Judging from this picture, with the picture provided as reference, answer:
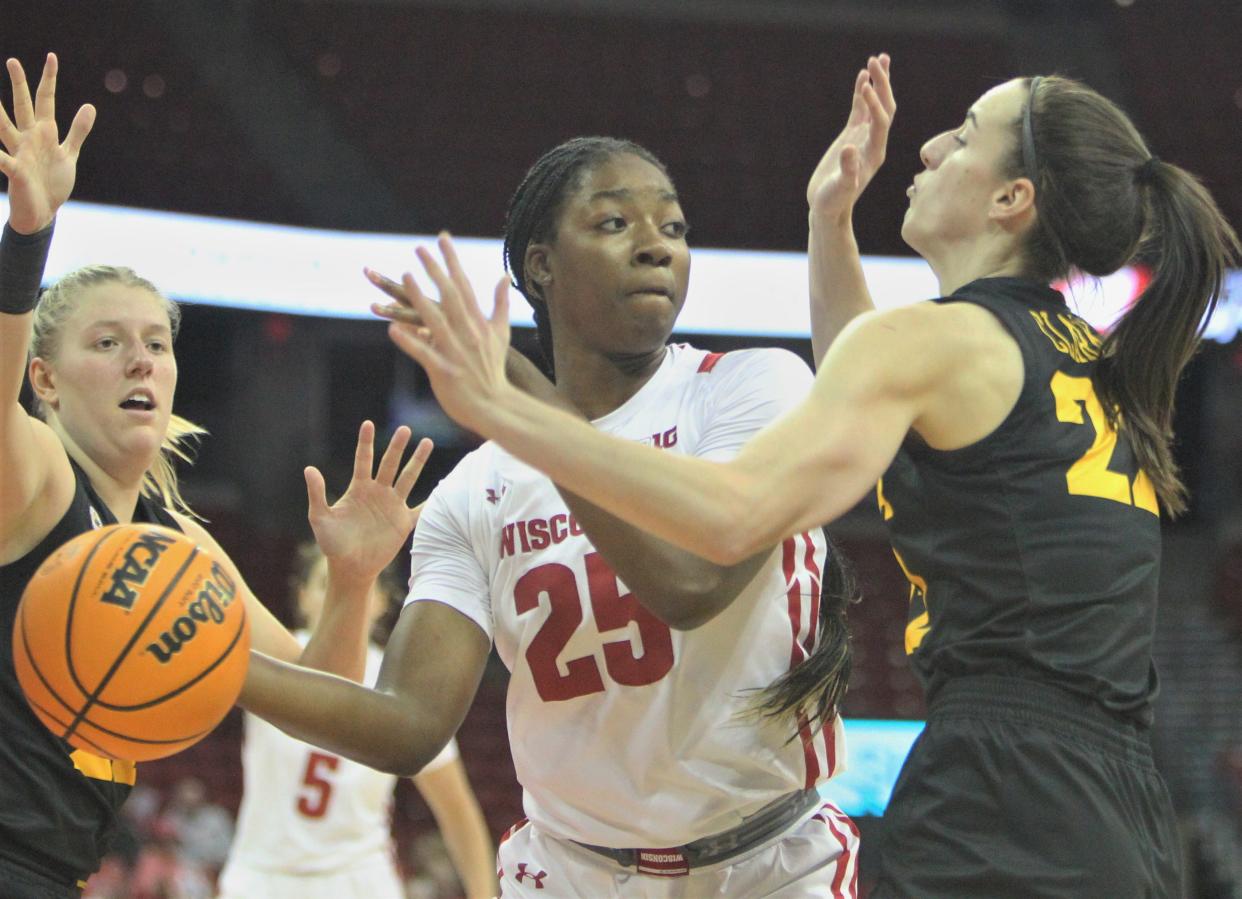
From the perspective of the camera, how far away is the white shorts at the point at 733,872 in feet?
10.1

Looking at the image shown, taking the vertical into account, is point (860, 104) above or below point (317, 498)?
above

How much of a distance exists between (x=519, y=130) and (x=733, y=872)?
1531cm

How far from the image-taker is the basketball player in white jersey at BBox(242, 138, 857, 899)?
307 centimetres

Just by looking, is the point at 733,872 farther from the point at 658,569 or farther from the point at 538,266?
the point at 538,266

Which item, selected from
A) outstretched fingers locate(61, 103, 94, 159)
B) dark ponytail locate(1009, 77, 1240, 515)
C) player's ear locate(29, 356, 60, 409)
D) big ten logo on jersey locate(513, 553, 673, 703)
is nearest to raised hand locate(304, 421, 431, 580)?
big ten logo on jersey locate(513, 553, 673, 703)

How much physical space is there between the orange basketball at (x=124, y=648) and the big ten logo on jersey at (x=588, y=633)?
65cm

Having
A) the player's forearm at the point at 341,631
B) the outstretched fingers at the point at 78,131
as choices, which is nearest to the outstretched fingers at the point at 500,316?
the outstretched fingers at the point at 78,131

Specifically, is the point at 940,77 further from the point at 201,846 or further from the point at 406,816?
the point at 201,846

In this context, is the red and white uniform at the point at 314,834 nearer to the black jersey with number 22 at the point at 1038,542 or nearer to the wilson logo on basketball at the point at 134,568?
the wilson logo on basketball at the point at 134,568

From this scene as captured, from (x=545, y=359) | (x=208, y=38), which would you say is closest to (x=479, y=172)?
(x=208, y=38)

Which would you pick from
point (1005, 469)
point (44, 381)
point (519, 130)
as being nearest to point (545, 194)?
point (44, 381)

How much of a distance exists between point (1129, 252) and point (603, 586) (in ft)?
4.01

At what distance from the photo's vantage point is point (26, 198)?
295 cm

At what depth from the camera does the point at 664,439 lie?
323 centimetres
